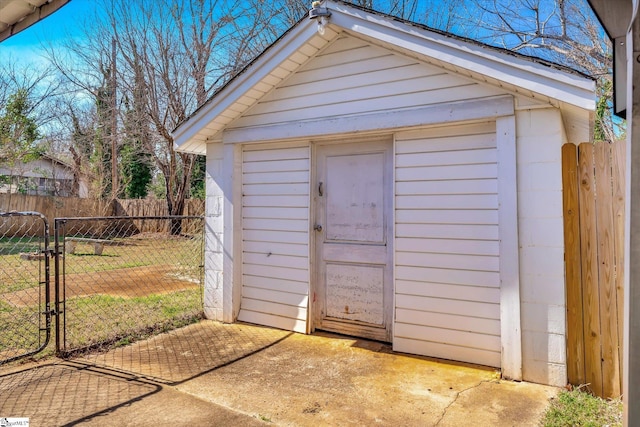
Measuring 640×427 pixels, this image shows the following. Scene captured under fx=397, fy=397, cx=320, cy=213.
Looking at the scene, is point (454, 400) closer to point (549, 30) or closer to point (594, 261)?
point (594, 261)

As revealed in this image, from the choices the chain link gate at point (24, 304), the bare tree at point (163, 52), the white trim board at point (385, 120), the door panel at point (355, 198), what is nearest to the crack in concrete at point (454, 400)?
the door panel at point (355, 198)

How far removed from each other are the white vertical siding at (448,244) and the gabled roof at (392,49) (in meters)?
0.54

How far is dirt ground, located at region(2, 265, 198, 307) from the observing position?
634 centimetres

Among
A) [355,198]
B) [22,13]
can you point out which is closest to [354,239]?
[355,198]

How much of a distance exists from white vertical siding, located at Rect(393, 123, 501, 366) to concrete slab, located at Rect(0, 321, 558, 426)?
246mm

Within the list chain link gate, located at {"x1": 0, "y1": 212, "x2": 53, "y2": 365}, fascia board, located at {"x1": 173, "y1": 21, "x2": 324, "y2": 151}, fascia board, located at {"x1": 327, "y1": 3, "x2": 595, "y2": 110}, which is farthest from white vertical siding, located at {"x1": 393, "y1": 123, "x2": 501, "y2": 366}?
chain link gate, located at {"x1": 0, "y1": 212, "x2": 53, "y2": 365}

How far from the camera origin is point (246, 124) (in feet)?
15.9

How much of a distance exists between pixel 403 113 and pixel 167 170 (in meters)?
14.0

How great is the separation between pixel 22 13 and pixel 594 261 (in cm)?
420

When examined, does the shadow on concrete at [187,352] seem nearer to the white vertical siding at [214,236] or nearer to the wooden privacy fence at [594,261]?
the white vertical siding at [214,236]

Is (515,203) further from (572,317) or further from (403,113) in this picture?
(403,113)

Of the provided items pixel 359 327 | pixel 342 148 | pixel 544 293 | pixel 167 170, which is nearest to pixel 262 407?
pixel 359 327

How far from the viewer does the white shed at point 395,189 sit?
3.31m

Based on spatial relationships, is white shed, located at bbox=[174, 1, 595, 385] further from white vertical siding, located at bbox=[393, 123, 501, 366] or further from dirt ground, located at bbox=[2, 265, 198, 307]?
dirt ground, located at bbox=[2, 265, 198, 307]
